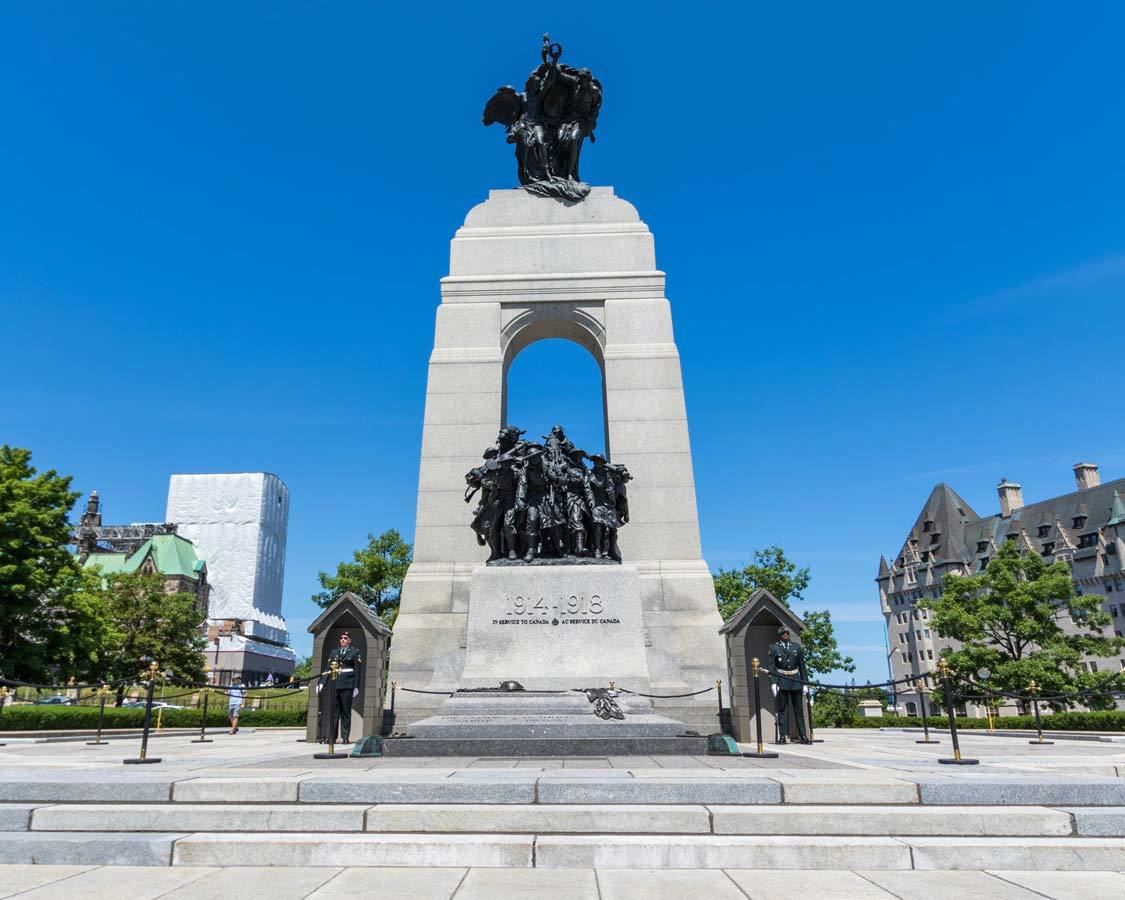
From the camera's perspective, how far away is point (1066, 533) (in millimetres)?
78562

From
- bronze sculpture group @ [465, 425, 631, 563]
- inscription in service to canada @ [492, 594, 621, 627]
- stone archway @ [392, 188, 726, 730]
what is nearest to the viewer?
inscription in service to canada @ [492, 594, 621, 627]

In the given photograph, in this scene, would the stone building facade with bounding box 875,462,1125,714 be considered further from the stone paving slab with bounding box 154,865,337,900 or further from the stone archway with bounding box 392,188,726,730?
the stone paving slab with bounding box 154,865,337,900

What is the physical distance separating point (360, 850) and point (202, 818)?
1507mm

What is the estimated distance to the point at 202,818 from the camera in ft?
20.2

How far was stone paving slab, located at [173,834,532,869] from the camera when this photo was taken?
217 inches

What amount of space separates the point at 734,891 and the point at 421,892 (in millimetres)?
1921

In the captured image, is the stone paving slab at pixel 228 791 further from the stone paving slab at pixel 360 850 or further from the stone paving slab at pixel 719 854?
the stone paving slab at pixel 719 854

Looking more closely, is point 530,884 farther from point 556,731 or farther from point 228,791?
point 556,731

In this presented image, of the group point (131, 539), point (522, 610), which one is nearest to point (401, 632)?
point (522, 610)

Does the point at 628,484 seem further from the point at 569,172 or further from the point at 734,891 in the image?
the point at 734,891

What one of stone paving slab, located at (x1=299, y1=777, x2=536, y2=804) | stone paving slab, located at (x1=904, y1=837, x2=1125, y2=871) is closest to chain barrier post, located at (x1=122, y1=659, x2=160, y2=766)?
stone paving slab, located at (x1=299, y1=777, x2=536, y2=804)

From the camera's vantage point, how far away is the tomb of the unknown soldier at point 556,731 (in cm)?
549

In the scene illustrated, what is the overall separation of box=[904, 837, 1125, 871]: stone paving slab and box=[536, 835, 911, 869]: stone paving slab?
0.18 meters

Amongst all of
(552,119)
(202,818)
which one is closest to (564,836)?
(202,818)
